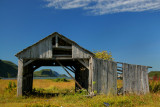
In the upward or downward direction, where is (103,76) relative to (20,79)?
upward

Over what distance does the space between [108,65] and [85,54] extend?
239cm

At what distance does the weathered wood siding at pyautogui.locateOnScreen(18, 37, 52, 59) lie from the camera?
46.9 ft

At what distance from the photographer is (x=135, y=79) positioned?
1678cm

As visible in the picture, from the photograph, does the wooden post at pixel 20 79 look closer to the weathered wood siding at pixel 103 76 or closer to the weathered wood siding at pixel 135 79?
the weathered wood siding at pixel 103 76

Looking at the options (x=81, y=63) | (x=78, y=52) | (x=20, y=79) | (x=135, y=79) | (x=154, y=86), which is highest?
(x=78, y=52)

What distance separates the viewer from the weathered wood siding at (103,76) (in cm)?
1416

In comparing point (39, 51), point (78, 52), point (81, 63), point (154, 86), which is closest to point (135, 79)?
point (154, 86)

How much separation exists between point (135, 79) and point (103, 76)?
4172 millimetres

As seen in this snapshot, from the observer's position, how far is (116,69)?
15281mm

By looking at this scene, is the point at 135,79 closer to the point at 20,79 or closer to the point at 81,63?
the point at 81,63

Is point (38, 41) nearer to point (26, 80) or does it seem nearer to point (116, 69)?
point (26, 80)

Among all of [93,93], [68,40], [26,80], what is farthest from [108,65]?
[26,80]

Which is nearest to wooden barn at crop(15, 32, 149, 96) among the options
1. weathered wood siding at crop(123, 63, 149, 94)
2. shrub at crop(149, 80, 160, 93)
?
weathered wood siding at crop(123, 63, 149, 94)

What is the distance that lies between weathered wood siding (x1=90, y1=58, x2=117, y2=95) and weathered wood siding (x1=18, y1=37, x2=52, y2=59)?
3.98 m
